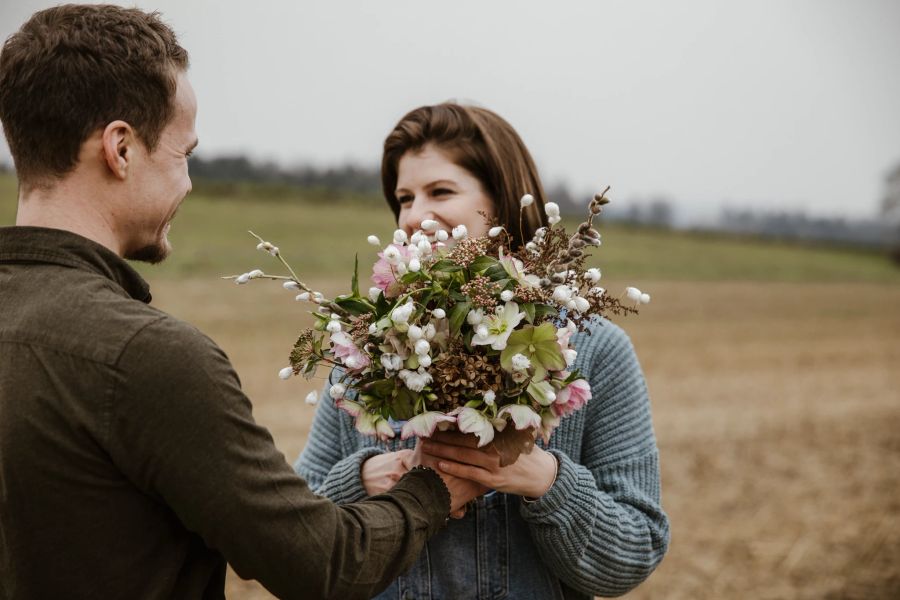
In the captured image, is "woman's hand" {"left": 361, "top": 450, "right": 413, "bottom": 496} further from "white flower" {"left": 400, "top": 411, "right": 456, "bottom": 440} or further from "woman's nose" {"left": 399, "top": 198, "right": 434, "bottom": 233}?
"woman's nose" {"left": 399, "top": 198, "right": 434, "bottom": 233}

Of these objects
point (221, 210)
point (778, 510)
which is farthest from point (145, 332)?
point (221, 210)

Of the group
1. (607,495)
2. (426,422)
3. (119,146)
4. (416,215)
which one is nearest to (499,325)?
(426,422)

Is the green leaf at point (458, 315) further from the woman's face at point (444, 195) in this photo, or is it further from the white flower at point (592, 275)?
the woman's face at point (444, 195)

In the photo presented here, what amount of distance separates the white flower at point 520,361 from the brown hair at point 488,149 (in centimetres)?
107

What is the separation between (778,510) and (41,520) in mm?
7619

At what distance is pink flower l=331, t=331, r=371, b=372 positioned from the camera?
2.00 meters

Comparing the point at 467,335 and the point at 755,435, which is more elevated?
the point at 467,335

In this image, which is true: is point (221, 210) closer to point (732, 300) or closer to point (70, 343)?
point (732, 300)

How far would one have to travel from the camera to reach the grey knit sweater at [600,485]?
2.35 meters

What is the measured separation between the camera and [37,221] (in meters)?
1.81

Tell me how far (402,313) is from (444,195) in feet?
3.80

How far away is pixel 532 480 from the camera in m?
2.28

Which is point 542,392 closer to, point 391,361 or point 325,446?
point 391,361

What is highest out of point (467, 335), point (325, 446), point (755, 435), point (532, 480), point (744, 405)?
point (467, 335)
